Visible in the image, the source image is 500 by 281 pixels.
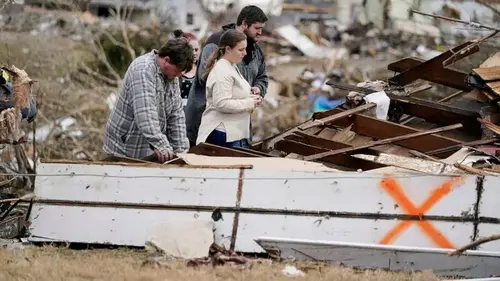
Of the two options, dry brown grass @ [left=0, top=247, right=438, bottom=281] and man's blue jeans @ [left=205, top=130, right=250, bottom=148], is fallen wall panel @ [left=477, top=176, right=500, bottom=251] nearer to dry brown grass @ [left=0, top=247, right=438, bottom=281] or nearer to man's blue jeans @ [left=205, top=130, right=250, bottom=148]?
dry brown grass @ [left=0, top=247, right=438, bottom=281]

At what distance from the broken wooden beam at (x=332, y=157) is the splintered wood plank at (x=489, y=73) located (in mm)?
1557

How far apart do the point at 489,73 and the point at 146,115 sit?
3.14 meters

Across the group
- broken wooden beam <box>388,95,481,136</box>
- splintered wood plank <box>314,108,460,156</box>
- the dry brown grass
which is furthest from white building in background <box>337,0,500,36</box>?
the dry brown grass

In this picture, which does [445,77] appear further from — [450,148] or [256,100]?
[256,100]

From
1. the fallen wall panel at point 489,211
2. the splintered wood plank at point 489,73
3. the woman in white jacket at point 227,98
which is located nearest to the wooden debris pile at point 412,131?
the splintered wood plank at point 489,73

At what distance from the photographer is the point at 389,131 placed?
838cm

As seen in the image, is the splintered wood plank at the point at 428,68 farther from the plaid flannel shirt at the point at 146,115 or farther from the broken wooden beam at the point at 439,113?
the plaid flannel shirt at the point at 146,115

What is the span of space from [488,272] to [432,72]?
3.20 meters

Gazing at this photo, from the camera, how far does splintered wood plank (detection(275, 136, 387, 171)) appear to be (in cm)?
776

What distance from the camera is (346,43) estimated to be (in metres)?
34.7

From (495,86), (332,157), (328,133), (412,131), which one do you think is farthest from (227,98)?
(495,86)

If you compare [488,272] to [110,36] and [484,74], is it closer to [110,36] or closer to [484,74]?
[484,74]

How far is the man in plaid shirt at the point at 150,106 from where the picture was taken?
7703mm

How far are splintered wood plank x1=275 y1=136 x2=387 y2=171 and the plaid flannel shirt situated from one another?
0.93 meters
